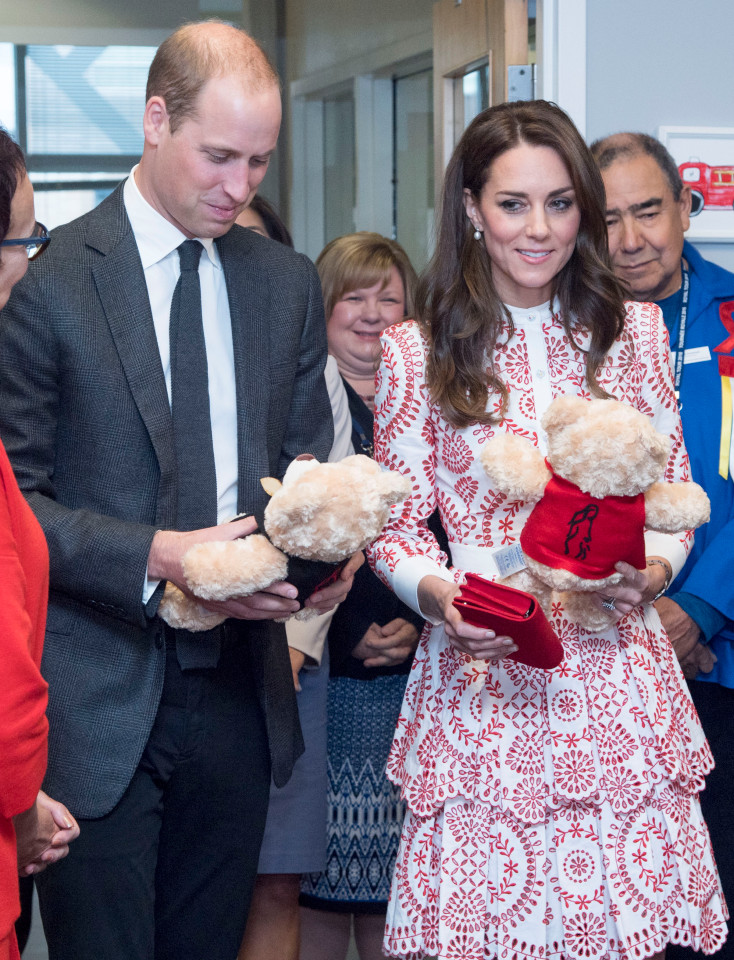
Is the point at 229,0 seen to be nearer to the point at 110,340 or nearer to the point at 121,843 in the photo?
the point at 110,340

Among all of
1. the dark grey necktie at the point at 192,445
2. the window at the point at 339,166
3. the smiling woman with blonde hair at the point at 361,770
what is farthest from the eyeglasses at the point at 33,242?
the window at the point at 339,166

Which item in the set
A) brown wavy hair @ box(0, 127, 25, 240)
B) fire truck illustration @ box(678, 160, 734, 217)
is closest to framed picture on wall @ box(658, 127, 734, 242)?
fire truck illustration @ box(678, 160, 734, 217)

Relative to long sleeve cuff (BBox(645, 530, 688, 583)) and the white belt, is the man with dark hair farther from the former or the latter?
the white belt

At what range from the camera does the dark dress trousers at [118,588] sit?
1.55 metres

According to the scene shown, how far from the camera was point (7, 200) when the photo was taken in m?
1.19

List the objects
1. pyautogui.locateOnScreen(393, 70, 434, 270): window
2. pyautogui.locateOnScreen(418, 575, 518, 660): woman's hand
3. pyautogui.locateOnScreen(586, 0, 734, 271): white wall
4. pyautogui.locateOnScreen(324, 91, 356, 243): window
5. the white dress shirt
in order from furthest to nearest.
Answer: pyautogui.locateOnScreen(324, 91, 356, 243): window < pyautogui.locateOnScreen(393, 70, 434, 270): window < pyautogui.locateOnScreen(586, 0, 734, 271): white wall < the white dress shirt < pyautogui.locateOnScreen(418, 575, 518, 660): woman's hand

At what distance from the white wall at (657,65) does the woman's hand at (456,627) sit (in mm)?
1417

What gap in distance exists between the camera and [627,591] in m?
1.58

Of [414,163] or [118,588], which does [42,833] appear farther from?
[414,163]

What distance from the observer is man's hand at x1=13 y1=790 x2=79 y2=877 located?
1.28m

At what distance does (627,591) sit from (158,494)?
2.31ft

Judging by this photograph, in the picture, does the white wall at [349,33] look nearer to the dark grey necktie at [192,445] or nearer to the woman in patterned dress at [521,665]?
the woman in patterned dress at [521,665]

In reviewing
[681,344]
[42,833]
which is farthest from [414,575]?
[681,344]

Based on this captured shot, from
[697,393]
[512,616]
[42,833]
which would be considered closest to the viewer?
[42,833]
